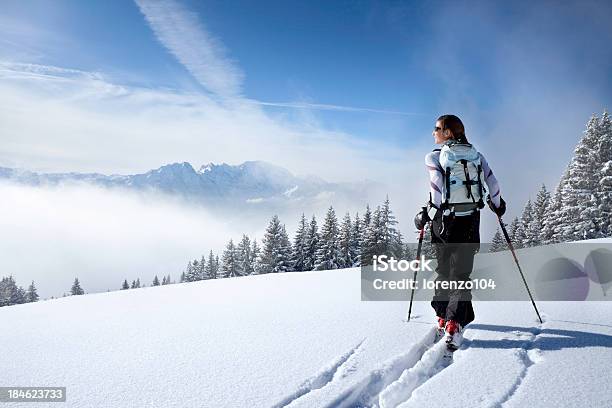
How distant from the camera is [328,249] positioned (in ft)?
137

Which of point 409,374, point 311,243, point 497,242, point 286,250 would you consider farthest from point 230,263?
point 409,374

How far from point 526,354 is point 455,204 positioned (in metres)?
1.86

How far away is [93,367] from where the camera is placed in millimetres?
3852

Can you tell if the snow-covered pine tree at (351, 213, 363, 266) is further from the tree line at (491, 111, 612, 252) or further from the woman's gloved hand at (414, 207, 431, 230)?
the woman's gloved hand at (414, 207, 431, 230)

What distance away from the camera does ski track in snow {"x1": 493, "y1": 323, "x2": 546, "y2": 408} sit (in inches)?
119

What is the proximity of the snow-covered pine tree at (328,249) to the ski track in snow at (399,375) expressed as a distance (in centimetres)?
3712

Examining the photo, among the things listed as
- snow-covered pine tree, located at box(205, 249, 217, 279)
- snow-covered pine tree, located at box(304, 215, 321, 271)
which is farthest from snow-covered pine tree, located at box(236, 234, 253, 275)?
snow-covered pine tree, located at box(304, 215, 321, 271)

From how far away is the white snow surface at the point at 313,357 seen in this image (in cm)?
308

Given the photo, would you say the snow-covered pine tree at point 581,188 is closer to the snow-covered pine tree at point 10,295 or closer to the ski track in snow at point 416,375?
the ski track in snow at point 416,375

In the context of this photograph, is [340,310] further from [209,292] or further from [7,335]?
[7,335]

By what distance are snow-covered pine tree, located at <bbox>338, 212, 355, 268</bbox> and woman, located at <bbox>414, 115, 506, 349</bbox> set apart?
1456 inches

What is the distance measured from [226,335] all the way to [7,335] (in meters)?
3.40

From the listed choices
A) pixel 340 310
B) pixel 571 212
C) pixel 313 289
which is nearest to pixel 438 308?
pixel 340 310

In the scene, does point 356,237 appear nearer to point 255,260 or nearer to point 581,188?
point 255,260
